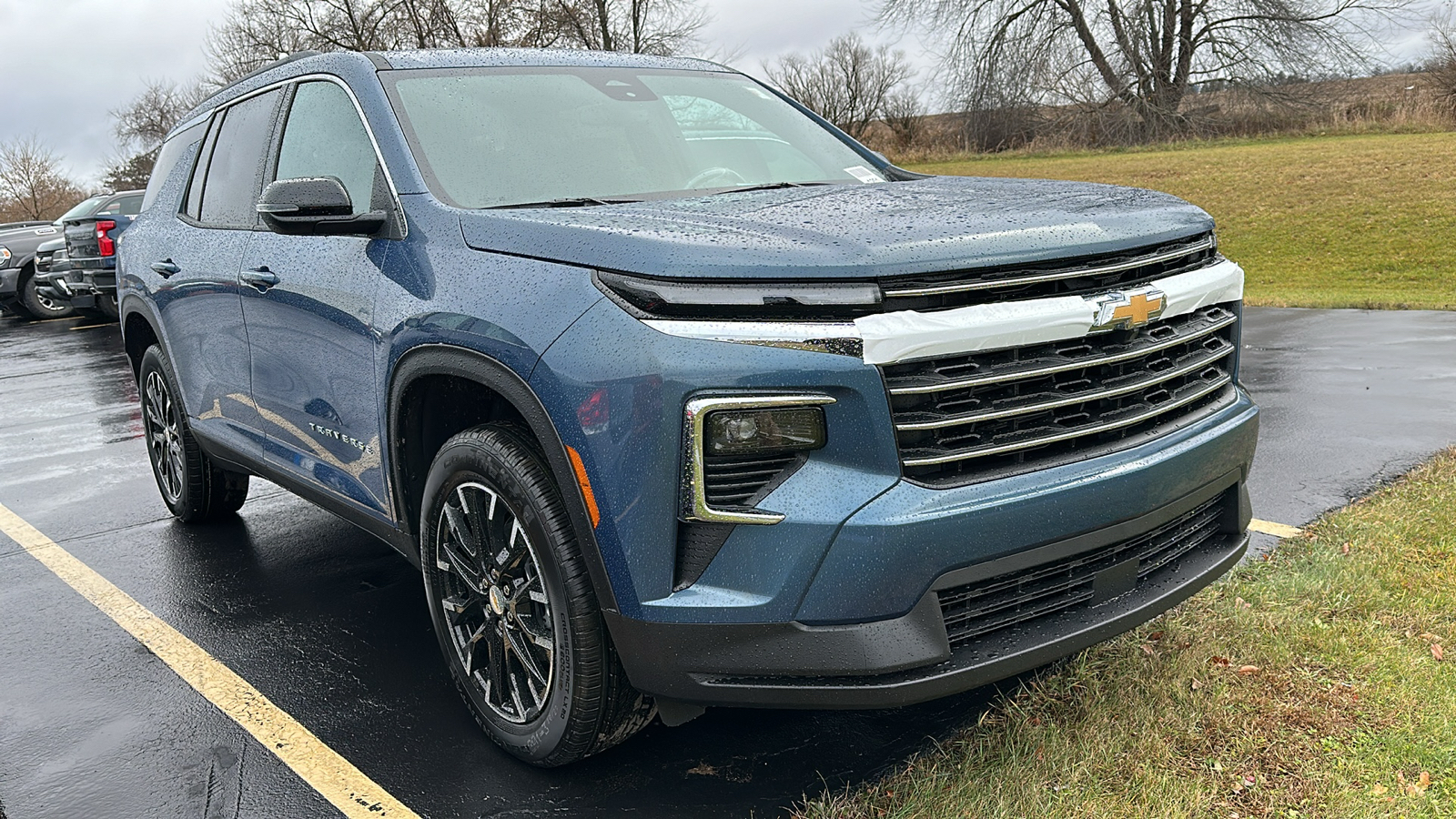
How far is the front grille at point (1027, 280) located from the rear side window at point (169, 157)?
12.8 feet

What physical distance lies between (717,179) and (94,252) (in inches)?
562

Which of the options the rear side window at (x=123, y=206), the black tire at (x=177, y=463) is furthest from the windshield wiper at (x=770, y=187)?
the rear side window at (x=123, y=206)

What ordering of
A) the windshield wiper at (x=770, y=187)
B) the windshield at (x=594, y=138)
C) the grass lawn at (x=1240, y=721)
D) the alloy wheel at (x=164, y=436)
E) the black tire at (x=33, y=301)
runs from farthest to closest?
the black tire at (x=33, y=301) < the alloy wheel at (x=164, y=436) < the windshield wiper at (x=770, y=187) < the windshield at (x=594, y=138) < the grass lawn at (x=1240, y=721)

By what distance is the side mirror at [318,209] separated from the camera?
321cm

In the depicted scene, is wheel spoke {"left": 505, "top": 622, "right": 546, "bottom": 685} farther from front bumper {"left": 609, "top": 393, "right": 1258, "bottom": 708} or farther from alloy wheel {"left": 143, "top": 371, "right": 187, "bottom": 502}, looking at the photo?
alloy wheel {"left": 143, "top": 371, "right": 187, "bottom": 502}

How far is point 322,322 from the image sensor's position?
11.5ft

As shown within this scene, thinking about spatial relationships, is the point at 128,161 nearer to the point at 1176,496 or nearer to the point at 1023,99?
the point at 1023,99

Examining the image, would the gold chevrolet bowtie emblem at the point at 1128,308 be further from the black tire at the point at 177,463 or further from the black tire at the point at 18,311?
the black tire at the point at 18,311

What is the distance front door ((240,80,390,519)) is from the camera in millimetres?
3332

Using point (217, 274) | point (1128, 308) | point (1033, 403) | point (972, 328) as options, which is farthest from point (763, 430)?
point (217, 274)

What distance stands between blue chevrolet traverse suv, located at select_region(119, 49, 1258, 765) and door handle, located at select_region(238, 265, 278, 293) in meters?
0.21

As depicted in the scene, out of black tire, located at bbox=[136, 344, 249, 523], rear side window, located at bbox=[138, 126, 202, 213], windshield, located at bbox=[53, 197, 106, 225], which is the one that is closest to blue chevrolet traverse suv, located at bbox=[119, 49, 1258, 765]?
rear side window, located at bbox=[138, 126, 202, 213]

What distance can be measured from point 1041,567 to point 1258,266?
1659 centimetres

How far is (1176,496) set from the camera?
273 cm
